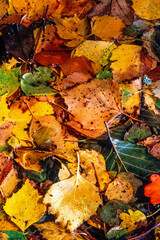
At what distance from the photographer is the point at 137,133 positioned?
4.39 ft

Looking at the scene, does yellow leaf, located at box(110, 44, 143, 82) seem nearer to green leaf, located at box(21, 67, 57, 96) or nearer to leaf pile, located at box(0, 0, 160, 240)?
leaf pile, located at box(0, 0, 160, 240)

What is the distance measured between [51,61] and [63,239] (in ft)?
3.41

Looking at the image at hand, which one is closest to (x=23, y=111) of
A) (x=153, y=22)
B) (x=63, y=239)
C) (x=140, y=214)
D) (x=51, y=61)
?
(x=51, y=61)

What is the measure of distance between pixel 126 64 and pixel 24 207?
39.9 inches

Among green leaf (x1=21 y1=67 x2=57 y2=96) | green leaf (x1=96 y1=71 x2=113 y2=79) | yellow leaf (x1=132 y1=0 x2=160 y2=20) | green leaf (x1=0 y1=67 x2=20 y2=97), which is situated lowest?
green leaf (x1=96 y1=71 x2=113 y2=79)

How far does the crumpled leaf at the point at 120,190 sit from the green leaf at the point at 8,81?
800mm

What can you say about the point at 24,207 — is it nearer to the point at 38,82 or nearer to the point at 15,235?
the point at 15,235

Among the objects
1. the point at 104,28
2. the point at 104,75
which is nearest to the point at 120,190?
the point at 104,75

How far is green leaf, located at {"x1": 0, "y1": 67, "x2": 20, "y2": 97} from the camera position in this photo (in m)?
1.32

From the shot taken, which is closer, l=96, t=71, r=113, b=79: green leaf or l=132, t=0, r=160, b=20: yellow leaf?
l=96, t=71, r=113, b=79: green leaf

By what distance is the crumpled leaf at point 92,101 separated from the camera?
4.23 feet

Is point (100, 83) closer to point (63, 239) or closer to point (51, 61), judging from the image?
point (51, 61)

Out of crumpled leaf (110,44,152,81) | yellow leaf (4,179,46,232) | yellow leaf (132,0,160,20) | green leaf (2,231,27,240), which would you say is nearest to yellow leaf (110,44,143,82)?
crumpled leaf (110,44,152,81)

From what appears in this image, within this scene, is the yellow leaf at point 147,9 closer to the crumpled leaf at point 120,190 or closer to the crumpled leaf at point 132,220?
the crumpled leaf at point 120,190
